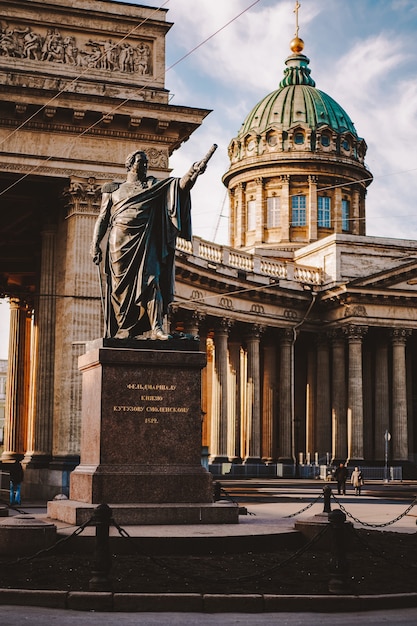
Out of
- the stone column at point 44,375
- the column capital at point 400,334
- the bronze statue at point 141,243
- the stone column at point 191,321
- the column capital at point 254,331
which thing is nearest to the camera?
the bronze statue at point 141,243

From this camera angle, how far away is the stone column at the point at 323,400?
2749 inches

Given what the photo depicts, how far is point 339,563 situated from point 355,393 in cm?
5680

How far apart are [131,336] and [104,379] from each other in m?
1.08

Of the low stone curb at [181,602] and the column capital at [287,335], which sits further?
the column capital at [287,335]

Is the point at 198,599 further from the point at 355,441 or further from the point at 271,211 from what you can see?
the point at 271,211

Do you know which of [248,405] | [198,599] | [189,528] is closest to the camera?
[198,599]

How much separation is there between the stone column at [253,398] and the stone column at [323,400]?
572 centimetres

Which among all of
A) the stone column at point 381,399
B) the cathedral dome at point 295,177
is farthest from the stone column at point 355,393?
the cathedral dome at point 295,177

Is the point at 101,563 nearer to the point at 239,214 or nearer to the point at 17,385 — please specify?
the point at 17,385

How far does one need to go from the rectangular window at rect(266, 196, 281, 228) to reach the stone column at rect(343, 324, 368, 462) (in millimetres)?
21644

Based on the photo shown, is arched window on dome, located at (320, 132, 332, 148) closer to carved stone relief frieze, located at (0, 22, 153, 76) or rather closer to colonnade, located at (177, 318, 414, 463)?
colonnade, located at (177, 318, 414, 463)

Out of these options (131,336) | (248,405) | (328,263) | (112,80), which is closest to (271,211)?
(328,263)

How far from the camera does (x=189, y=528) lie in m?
14.1

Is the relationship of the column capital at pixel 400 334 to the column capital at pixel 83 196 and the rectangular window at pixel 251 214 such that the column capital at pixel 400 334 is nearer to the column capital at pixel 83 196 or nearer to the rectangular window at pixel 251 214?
the rectangular window at pixel 251 214
